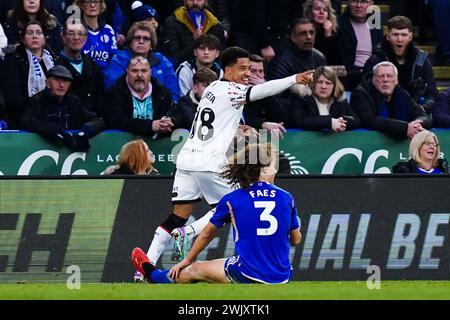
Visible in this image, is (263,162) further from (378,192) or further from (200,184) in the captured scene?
(378,192)

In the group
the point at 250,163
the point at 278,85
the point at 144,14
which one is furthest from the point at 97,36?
the point at 250,163

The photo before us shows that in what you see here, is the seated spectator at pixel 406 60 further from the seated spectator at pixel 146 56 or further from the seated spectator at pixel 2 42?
the seated spectator at pixel 2 42

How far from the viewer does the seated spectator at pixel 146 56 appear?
15875 millimetres

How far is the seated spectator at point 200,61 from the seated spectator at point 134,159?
1728 mm

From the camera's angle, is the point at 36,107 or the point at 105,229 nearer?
the point at 105,229

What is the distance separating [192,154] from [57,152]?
2.43 m

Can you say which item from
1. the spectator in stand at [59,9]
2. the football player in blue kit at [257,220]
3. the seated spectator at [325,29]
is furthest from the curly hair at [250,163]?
the seated spectator at [325,29]

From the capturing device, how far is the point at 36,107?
15219 mm

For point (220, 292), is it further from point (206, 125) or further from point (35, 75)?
point (35, 75)

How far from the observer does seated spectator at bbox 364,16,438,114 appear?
16.6 m

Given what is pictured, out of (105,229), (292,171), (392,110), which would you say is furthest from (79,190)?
(392,110)

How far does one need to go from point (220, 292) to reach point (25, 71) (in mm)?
5677

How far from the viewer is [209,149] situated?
43.4ft

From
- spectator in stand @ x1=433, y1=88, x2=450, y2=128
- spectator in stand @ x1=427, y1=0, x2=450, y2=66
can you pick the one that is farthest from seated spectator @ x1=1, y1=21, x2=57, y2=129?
spectator in stand @ x1=427, y1=0, x2=450, y2=66
